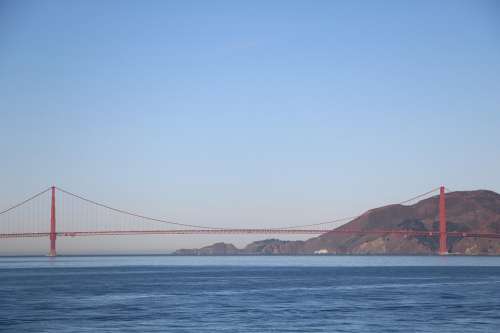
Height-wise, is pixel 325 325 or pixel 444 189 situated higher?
pixel 444 189

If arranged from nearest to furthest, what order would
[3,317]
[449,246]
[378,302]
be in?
[3,317] < [378,302] < [449,246]

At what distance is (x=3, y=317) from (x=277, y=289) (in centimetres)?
2157

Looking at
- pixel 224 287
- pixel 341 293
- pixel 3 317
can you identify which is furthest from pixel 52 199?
pixel 3 317

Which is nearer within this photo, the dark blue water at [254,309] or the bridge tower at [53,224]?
the dark blue water at [254,309]

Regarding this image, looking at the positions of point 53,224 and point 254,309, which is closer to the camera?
point 254,309

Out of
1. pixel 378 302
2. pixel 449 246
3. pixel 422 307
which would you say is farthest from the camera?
pixel 449 246

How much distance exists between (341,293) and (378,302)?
708 centimetres

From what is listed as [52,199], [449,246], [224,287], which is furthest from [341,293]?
[449,246]

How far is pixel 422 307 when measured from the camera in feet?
123

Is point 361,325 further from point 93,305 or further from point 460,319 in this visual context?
point 93,305

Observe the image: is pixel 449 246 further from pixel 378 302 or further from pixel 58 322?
pixel 58 322

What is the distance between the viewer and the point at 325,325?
30750 millimetres

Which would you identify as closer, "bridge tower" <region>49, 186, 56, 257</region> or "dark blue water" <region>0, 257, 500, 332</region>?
"dark blue water" <region>0, 257, 500, 332</region>

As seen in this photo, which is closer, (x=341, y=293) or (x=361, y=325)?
(x=361, y=325)
